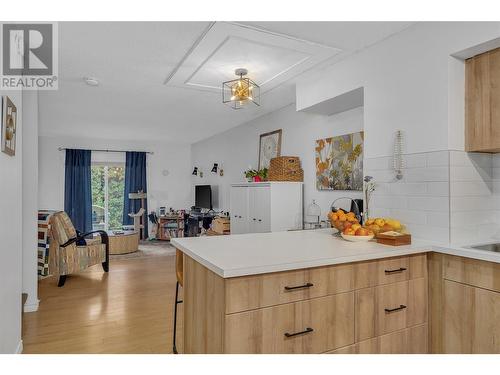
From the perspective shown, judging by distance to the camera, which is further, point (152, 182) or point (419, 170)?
point (152, 182)

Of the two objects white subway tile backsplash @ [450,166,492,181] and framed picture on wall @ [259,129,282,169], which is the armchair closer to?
framed picture on wall @ [259,129,282,169]

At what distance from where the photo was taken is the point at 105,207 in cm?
783

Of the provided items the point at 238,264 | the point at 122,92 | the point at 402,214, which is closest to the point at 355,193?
the point at 402,214

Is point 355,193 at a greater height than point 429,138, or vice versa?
point 429,138

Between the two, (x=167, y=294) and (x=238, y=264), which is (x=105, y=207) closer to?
(x=167, y=294)

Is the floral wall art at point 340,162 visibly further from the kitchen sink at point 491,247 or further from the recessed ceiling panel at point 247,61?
the kitchen sink at point 491,247

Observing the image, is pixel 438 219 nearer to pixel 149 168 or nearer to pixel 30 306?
pixel 30 306

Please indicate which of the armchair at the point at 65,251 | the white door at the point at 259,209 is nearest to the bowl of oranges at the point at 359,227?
the white door at the point at 259,209

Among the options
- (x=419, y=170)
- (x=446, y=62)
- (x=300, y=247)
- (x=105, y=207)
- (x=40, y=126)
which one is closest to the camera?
(x=300, y=247)

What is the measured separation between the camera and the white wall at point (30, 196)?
3301mm

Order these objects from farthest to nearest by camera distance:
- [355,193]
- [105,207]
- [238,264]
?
[105,207], [355,193], [238,264]

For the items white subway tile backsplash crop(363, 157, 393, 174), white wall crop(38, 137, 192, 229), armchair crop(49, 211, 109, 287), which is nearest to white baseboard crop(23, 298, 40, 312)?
armchair crop(49, 211, 109, 287)

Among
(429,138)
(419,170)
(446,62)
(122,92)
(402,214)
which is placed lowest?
(402,214)

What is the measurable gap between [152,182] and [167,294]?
4.76 metres
